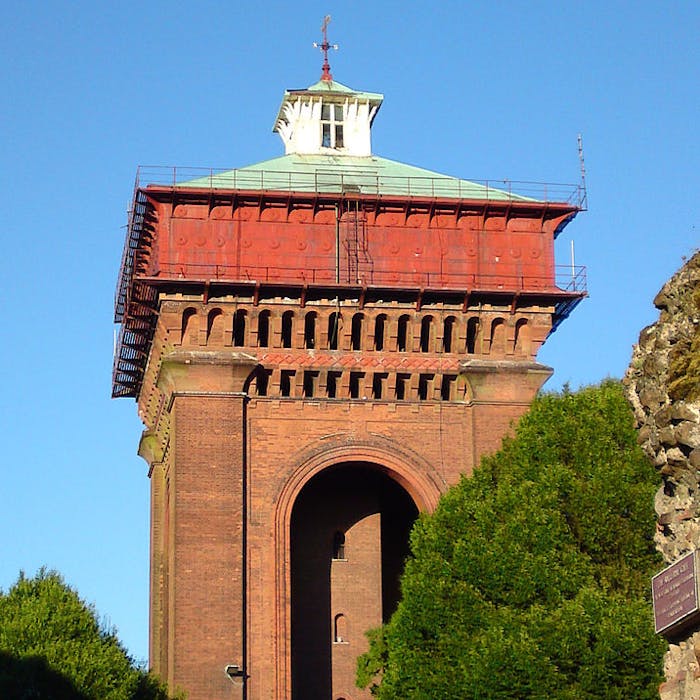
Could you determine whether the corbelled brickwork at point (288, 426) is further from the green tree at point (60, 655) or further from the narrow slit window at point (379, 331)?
the green tree at point (60, 655)

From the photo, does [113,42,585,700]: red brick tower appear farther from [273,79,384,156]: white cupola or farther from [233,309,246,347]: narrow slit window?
[273,79,384,156]: white cupola

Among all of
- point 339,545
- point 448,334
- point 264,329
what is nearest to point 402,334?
point 448,334

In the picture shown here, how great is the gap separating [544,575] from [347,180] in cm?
1464

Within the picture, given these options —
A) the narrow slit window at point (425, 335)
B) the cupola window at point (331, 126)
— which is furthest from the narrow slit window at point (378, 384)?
the cupola window at point (331, 126)

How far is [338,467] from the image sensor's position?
47344 mm

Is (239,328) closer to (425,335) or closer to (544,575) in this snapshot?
(425,335)

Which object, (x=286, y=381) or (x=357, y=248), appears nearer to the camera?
(x=286, y=381)

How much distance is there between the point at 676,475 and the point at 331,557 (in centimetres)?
2157

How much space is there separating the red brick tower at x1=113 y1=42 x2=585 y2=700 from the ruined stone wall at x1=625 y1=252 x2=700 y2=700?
17159 mm

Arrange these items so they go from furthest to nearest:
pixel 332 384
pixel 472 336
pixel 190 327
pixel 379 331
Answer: pixel 472 336
pixel 379 331
pixel 332 384
pixel 190 327

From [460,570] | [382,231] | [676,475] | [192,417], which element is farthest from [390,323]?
[676,475]

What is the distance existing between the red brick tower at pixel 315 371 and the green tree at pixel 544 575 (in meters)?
4.31

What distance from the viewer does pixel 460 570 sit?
40.5 metres

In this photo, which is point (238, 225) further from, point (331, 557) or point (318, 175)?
point (331, 557)
